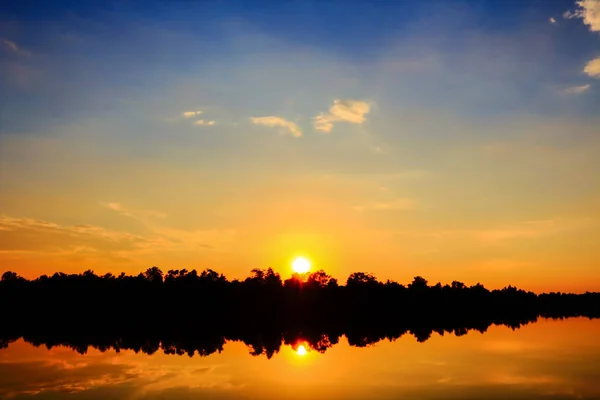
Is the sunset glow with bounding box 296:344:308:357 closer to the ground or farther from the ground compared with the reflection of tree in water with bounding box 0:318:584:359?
closer to the ground

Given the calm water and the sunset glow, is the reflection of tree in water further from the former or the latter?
the calm water

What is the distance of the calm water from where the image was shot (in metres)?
32.1

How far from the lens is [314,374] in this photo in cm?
4016

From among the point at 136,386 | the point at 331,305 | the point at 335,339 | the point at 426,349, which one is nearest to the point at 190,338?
the point at 335,339

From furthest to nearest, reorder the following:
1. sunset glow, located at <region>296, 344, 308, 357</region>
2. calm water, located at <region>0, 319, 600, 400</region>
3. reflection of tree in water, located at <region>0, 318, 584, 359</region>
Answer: reflection of tree in water, located at <region>0, 318, 584, 359</region>, sunset glow, located at <region>296, 344, 308, 357</region>, calm water, located at <region>0, 319, 600, 400</region>

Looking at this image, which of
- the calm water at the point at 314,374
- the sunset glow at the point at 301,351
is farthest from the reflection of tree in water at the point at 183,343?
the calm water at the point at 314,374

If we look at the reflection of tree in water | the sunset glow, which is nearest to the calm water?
the sunset glow

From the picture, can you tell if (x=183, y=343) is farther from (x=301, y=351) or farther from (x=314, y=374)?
(x=314, y=374)

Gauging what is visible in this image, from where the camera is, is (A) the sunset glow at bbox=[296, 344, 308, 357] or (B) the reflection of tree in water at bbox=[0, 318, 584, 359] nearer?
(A) the sunset glow at bbox=[296, 344, 308, 357]

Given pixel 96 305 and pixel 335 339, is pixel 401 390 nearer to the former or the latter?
pixel 335 339

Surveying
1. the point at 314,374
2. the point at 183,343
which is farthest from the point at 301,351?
the point at 314,374

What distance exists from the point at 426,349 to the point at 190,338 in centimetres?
3305

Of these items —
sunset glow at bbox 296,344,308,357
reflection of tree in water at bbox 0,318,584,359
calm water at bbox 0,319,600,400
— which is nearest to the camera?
calm water at bbox 0,319,600,400

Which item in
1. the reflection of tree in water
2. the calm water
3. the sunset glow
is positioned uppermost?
the reflection of tree in water
